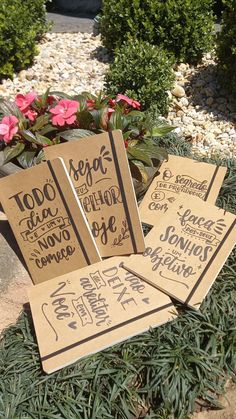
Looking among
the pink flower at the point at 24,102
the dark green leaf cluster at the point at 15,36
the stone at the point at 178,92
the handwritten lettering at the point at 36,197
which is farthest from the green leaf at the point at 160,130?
the dark green leaf cluster at the point at 15,36

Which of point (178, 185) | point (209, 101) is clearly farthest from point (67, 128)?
point (209, 101)

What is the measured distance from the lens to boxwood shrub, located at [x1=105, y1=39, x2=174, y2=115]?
350 centimetres

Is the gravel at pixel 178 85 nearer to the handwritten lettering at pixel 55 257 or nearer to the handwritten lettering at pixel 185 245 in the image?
the handwritten lettering at pixel 185 245

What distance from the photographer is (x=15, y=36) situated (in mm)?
4098

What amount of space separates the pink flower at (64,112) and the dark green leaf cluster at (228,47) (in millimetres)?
1713

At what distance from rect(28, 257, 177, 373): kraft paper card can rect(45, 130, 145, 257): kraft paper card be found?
0.47ft

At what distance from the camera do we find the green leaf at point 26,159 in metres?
2.35

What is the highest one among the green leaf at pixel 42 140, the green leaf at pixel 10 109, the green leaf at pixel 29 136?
the green leaf at pixel 10 109

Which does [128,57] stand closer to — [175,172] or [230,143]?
[230,143]

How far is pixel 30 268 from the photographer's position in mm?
2225

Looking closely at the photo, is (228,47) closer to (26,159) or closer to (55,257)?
(26,159)

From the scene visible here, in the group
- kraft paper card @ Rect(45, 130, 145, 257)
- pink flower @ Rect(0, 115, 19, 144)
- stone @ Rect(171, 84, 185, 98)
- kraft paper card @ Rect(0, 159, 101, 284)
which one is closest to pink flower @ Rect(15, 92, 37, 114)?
pink flower @ Rect(0, 115, 19, 144)

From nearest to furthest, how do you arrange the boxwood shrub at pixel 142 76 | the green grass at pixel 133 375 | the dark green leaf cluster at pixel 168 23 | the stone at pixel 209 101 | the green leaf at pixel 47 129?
the green grass at pixel 133 375, the green leaf at pixel 47 129, the boxwood shrub at pixel 142 76, the stone at pixel 209 101, the dark green leaf cluster at pixel 168 23

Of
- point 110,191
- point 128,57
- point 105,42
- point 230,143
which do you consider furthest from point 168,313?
point 105,42
